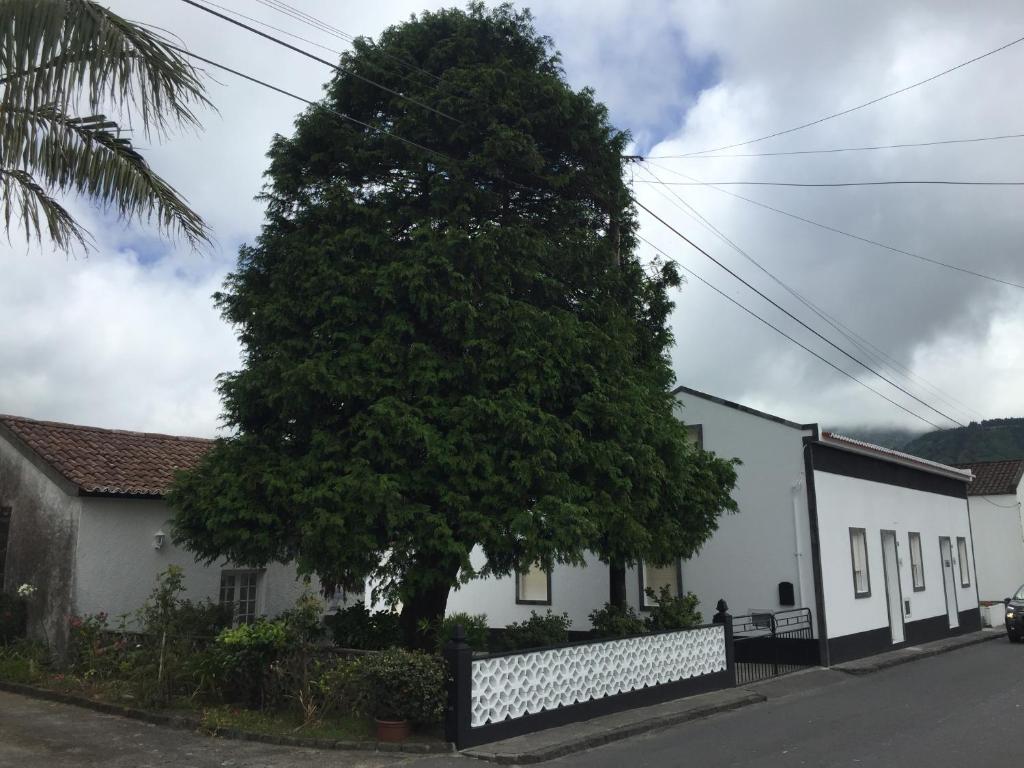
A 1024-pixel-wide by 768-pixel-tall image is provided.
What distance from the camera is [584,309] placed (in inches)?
492

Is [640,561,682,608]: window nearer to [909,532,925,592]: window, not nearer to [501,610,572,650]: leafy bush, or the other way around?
[501,610,572,650]: leafy bush

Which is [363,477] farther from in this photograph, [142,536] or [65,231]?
[142,536]

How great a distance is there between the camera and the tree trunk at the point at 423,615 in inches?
457

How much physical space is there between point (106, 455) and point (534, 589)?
9878 millimetres

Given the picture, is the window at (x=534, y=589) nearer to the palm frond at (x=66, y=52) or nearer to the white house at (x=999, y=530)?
the palm frond at (x=66, y=52)

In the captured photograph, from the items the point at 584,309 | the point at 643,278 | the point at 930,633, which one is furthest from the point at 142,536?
the point at 930,633

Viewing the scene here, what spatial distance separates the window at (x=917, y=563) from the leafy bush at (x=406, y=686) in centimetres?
1658

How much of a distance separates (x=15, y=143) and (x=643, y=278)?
30.9 feet

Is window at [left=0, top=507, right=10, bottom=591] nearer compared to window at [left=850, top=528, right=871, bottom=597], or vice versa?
window at [left=0, top=507, right=10, bottom=591]

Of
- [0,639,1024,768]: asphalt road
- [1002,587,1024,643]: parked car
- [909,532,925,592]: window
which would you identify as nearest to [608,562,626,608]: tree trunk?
[0,639,1024,768]: asphalt road

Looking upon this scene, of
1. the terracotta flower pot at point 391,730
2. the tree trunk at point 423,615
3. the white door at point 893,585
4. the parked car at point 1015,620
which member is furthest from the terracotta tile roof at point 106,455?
the parked car at point 1015,620

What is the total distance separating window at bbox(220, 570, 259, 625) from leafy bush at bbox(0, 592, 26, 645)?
3383 millimetres

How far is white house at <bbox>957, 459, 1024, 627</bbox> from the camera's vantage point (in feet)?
101

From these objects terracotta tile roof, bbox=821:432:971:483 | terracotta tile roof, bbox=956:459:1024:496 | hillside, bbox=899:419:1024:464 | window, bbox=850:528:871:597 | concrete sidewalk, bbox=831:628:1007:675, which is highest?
hillside, bbox=899:419:1024:464
